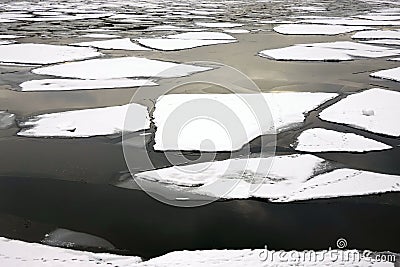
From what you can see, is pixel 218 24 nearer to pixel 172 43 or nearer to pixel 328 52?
pixel 172 43

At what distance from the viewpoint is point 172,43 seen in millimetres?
7859

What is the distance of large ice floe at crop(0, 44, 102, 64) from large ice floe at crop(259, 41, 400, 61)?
2.56 meters

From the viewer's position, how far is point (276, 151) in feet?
10.7

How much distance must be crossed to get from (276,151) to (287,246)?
1.14 m

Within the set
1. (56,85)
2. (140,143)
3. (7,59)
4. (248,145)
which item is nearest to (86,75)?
(56,85)

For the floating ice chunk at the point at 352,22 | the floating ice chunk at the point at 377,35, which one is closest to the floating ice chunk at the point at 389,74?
the floating ice chunk at the point at 377,35

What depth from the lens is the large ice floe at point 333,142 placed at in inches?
129

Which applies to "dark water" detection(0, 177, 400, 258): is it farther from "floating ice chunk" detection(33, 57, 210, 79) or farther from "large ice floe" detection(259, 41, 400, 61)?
"large ice floe" detection(259, 41, 400, 61)

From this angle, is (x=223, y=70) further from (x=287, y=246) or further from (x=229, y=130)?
(x=287, y=246)

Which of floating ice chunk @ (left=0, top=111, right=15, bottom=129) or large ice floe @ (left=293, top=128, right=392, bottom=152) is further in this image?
floating ice chunk @ (left=0, top=111, right=15, bottom=129)

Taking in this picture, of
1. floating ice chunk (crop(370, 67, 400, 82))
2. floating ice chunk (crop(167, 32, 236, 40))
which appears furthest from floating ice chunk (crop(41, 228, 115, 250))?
floating ice chunk (crop(167, 32, 236, 40))

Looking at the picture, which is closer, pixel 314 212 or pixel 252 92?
pixel 314 212

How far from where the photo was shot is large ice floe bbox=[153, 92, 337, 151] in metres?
3.42

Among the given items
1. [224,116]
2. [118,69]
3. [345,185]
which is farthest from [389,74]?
[345,185]
